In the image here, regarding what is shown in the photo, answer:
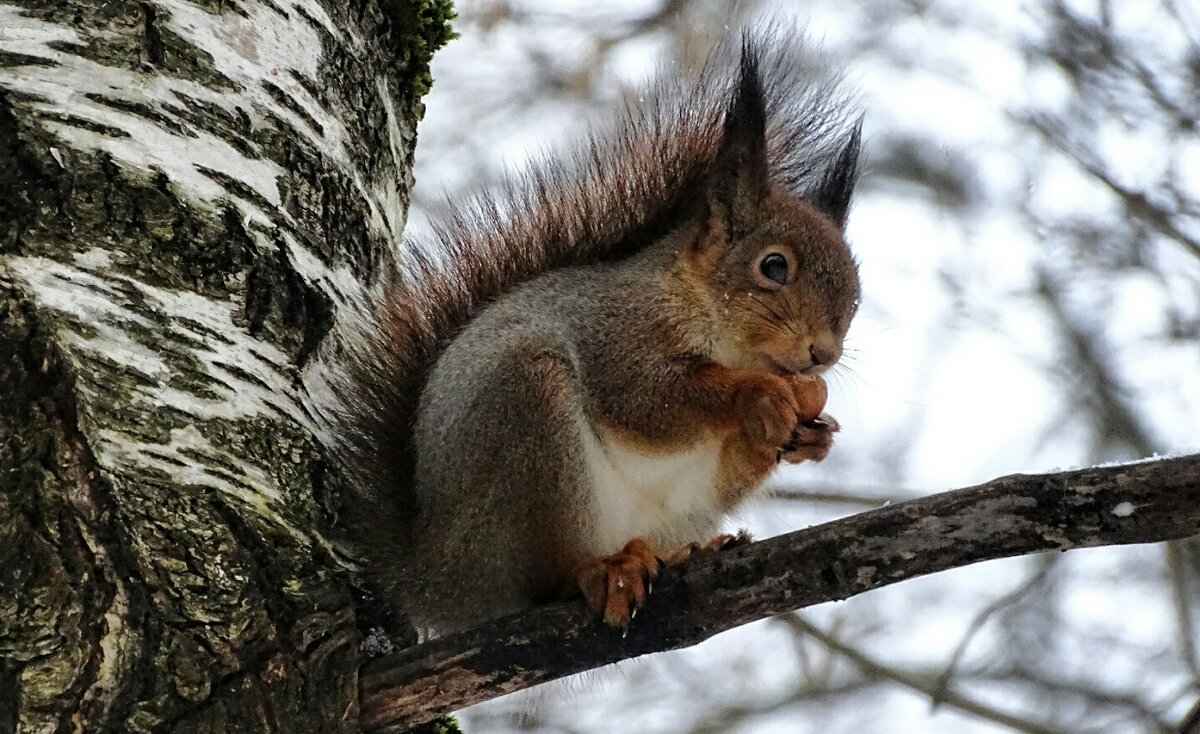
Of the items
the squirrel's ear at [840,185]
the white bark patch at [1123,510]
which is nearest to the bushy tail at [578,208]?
the squirrel's ear at [840,185]

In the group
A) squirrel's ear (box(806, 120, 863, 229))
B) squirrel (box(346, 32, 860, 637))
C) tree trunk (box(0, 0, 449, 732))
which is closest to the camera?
tree trunk (box(0, 0, 449, 732))

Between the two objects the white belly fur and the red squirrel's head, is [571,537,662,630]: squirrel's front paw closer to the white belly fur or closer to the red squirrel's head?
the white belly fur

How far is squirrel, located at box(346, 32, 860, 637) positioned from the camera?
1.89m

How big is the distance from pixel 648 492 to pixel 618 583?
1.51 ft

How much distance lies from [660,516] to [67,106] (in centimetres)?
116

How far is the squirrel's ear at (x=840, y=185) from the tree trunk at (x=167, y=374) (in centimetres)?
114

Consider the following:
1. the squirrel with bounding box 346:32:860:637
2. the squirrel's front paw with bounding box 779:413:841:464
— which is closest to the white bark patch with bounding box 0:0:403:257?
the squirrel with bounding box 346:32:860:637

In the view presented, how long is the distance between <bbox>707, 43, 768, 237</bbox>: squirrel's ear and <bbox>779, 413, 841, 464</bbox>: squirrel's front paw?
1.52 feet

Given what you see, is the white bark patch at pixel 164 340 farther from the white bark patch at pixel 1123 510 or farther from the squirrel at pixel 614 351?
the white bark patch at pixel 1123 510

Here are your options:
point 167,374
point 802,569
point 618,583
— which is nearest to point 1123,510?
point 802,569

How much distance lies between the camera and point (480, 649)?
1.57 meters

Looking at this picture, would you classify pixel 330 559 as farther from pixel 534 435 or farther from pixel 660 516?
pixel 660 516

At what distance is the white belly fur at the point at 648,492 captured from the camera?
2.02m

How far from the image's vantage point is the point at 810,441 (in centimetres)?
211
